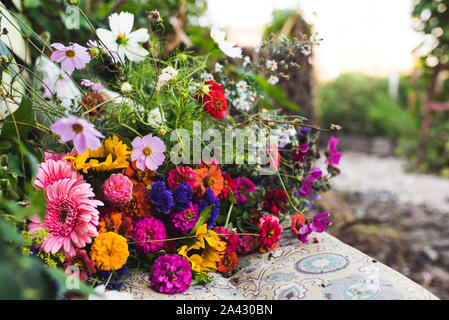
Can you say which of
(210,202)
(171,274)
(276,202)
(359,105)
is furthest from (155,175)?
(359,105)

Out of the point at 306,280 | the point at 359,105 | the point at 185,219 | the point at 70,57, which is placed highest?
the point at 359,105

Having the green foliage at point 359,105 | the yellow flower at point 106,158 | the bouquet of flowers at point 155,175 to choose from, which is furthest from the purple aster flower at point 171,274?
the green foliage at point 359,105

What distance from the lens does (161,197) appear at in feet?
2.49

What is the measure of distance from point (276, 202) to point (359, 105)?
23.5 ft

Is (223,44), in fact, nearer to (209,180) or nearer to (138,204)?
(209,180)

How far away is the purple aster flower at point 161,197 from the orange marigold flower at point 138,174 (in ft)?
0.12

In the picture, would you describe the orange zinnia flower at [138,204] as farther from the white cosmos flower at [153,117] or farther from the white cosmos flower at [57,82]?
the white cosmos flower at [57,82]

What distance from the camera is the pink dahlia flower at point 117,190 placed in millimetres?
692

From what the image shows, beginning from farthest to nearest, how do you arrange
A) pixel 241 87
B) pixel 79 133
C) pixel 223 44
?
pixel 241 87 < pixel 223 44 < pixel 79 133

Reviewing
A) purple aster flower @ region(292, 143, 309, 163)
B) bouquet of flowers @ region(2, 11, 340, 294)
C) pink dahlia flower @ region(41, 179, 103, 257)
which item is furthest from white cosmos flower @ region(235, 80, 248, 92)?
pink dahlia flower @ region(41, 179, 103, 257)

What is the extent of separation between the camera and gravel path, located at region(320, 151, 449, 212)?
3.03m

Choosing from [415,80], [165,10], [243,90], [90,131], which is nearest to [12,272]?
[90,131]

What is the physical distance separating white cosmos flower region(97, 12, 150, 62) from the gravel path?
214cm
